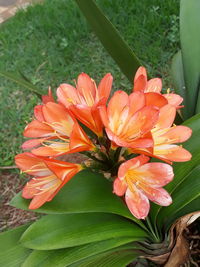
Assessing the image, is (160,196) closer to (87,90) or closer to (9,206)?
(87,90)

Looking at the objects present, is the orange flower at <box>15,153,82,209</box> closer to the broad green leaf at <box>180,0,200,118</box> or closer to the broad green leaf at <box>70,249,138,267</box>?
the broad green leaf at <box>70,249,138,267</box>

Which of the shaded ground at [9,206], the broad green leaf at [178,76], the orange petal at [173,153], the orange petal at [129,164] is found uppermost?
the orange petal at [129,164]

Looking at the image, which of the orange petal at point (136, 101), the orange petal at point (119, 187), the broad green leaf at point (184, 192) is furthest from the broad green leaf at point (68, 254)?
the orange petal at point (136, 101)

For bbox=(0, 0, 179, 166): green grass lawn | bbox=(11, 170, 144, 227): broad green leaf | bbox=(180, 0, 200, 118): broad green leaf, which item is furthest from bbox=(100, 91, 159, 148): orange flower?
bbox=(0, 0, 179, 166): green grass lawn

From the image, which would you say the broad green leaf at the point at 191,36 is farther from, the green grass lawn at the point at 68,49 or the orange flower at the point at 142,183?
the green grass lawn at the point at 68,49

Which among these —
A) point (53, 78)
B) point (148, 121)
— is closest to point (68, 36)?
point (53, 78)

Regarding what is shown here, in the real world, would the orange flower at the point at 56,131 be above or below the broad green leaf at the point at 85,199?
above
